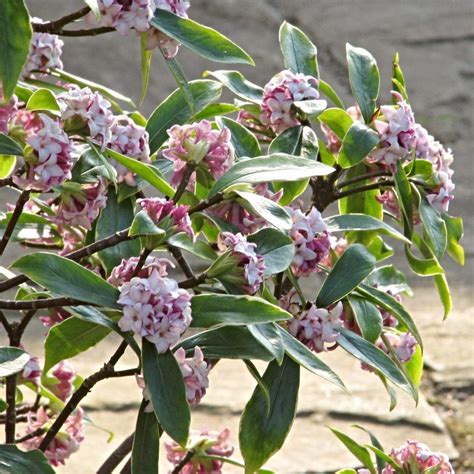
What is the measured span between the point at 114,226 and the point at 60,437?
33 cm

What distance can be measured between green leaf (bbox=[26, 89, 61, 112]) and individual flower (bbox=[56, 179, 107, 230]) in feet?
0.27

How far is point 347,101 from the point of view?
11.6 ft

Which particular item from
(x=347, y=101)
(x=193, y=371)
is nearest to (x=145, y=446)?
(x=193, y=371)

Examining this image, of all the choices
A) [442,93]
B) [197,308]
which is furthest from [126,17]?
[442,93]

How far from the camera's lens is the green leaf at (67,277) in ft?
2.60

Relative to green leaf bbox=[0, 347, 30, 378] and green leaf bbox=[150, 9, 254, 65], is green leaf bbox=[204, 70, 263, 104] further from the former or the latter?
green leaf bbox=[0, 347, 30, 378]

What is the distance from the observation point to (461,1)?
4.46 m

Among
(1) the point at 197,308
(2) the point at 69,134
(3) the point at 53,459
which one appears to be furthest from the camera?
(3) the point at 53,459

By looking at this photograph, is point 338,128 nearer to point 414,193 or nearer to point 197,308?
point 414,193

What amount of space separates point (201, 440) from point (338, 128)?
0.33 m

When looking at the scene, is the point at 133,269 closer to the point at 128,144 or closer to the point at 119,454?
the point at 128,144

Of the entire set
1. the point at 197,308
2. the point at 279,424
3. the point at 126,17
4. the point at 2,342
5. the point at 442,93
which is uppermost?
the point at 126,17

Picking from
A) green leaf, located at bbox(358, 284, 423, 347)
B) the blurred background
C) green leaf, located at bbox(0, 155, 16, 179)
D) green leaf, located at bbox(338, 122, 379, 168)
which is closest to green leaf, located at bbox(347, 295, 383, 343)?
green leaf, located at bbox(358, 284, 423, 347)

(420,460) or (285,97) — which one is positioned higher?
(285,97)
